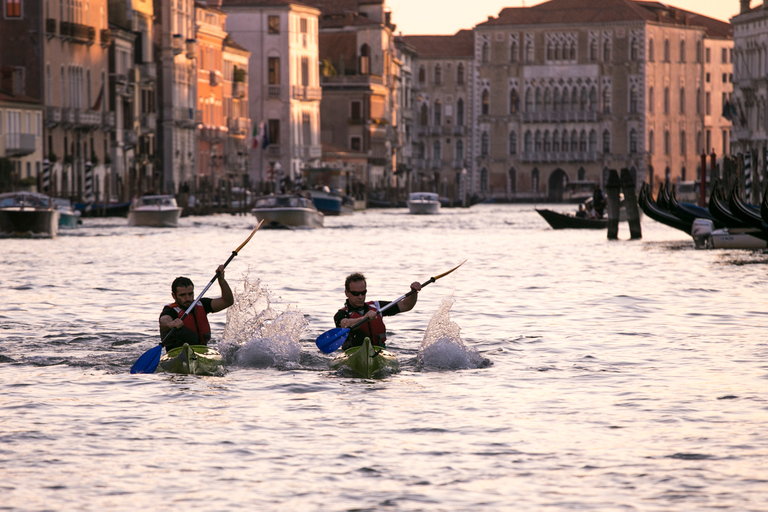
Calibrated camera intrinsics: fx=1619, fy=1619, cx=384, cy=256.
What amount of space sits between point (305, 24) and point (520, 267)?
69.2m

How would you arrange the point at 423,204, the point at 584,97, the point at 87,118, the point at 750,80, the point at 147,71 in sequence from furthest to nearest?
the point at 584,97 → the point at 423,204 → the point at 750,80 → the point at 147,71 → the point at 87,118

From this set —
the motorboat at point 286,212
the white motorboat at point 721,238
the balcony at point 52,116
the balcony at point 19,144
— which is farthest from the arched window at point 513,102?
the white motorboat at point 721,238

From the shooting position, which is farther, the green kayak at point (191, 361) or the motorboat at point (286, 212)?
the motorboat at point (286, 212)

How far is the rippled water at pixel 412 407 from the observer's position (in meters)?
9.22

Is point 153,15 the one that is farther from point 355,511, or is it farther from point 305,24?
point 355,511

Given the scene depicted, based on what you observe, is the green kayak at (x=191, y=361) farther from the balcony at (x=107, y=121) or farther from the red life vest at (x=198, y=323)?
the balcony at (x=107, y=121)

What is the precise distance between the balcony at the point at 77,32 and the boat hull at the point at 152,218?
13.7 meters

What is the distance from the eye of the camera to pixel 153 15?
258ft

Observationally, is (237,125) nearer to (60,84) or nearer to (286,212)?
(60,84)

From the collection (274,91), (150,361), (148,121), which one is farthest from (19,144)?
(150,361)

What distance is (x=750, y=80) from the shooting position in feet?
267

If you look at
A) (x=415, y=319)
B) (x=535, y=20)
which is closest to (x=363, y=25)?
(x=535, y=20)

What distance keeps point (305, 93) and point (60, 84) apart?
35.3 meters

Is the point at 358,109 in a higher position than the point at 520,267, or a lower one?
higher
